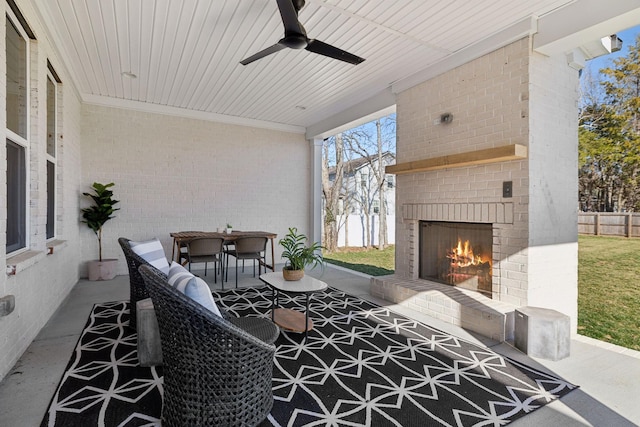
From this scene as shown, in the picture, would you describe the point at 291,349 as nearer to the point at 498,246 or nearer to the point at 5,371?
the point at 5,371

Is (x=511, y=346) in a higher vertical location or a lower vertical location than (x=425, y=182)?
lower

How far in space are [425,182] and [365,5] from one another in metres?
2.16

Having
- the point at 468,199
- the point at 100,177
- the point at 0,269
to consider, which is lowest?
the point at 0,269

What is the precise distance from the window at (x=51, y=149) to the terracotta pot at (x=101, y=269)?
4.22ft

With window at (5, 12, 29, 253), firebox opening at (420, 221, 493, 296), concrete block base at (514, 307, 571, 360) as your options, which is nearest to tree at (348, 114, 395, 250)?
firebox opening at (420, 221, 493, 296)

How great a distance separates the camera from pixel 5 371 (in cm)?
216

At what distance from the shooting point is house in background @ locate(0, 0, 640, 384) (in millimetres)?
2791

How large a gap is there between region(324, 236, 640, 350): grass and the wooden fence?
9 cm

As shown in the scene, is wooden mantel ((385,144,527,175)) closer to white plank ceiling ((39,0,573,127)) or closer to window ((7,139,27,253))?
white plank ceiling ((39,0,573,127))

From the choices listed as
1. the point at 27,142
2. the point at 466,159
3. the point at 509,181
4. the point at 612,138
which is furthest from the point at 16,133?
the point at 612,138

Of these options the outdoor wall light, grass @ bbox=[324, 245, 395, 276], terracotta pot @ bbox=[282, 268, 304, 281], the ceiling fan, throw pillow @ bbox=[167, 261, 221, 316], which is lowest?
grass @ bbox=[324, 245, 395, 276]

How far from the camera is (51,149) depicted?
385 centimetres

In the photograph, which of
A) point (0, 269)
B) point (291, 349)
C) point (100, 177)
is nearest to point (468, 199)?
point (291, 349)

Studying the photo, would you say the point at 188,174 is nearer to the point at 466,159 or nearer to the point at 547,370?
the point at 466,159
